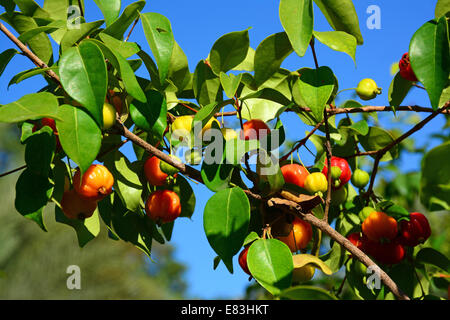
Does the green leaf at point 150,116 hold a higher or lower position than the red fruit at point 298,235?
higher

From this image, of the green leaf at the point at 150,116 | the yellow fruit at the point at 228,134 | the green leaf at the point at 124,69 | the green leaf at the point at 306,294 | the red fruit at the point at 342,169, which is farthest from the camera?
the red fruit at the point at 342,169

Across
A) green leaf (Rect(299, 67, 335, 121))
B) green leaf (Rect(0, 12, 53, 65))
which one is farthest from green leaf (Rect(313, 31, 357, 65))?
green leaf (Rect(0, 12, 53, 65))

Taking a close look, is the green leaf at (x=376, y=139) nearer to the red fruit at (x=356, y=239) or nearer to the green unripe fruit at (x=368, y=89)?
the green unripe fruit at (x=368, y=89)

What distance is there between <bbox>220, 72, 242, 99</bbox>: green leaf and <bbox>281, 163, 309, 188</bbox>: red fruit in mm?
313

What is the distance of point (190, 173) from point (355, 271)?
23.9 inches

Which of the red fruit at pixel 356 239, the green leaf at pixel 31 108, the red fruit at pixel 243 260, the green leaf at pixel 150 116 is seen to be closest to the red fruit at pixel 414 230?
Answer: the red fruit at pixel 356 239

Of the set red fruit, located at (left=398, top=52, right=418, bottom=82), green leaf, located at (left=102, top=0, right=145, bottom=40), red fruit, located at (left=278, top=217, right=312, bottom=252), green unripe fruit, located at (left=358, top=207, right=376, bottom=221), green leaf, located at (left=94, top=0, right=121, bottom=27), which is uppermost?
green leaf, located at (left=94, top=0, right=121, bottom=27)

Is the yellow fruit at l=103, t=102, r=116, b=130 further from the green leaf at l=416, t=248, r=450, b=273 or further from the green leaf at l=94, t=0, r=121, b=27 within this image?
the green leaf at l=416, t=248, r=450, b=273

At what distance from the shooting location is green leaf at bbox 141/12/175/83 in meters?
0.90

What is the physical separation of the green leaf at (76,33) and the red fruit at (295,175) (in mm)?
569

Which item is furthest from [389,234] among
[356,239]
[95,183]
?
[95,183]

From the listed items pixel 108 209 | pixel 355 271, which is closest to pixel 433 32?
pixel 355 271

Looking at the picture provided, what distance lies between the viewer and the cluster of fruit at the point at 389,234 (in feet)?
3.84
